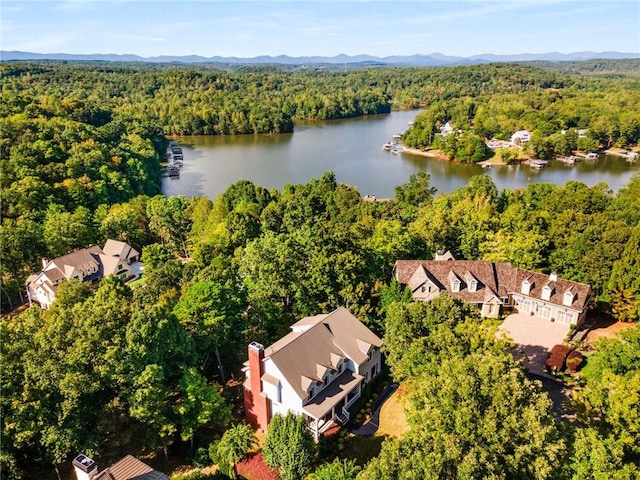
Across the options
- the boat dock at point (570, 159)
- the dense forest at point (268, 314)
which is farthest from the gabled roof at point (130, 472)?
the boat dock at point (570, 159)

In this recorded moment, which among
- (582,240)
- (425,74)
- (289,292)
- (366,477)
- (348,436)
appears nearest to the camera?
(366,477)

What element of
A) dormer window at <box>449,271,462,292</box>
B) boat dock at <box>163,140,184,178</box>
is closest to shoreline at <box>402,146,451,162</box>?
boat dock at <box>163,140,184,178</box>

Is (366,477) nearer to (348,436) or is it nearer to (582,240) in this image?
(348,436)

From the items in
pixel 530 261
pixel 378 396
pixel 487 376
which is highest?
pixel 487 376

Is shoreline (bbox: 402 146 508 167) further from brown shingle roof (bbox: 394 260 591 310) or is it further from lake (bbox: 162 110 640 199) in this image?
brown shingle roof (bbox: 394 260 591 310)

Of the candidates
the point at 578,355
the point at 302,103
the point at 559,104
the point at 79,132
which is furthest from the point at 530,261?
the point at 302,103

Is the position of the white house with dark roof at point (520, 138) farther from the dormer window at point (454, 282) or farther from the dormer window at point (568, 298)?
the dormer window at point (454, 282)

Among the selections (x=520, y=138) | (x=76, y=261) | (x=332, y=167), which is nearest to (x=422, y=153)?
(x=520, y=138)

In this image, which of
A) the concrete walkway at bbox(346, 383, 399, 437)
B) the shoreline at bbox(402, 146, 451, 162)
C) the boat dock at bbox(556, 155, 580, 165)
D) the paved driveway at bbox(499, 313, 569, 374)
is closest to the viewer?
the concrete walkway at bbox(346, 383, 399, 437)
